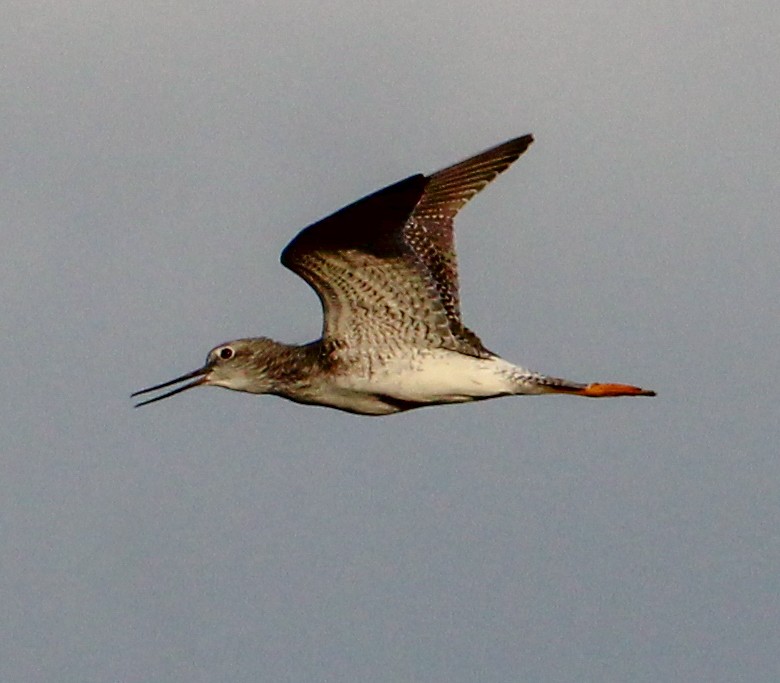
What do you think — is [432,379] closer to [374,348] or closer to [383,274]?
[374,348]

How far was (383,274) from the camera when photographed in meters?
21.2

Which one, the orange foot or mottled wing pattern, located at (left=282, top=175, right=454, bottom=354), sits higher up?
mottled wing pattern, located at (left=282, top=175, right=454, bottom=354)

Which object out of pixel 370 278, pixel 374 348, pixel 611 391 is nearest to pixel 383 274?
pixel 370 278

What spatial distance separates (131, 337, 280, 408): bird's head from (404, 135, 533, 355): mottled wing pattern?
213 centimetres

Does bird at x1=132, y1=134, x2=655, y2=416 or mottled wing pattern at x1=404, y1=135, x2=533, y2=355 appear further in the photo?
mottled wing pattern at x1=404, y1=135, x2=533, y2=355

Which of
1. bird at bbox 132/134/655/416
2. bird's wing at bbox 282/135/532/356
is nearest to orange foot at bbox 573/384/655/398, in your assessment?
bird at bbox 132/134/655/416

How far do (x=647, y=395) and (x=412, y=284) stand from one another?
3.03 meters

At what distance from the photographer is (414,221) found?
24047mm

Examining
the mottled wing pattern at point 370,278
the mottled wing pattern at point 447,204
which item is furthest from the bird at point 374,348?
the mottled wing pattern at point 447,204

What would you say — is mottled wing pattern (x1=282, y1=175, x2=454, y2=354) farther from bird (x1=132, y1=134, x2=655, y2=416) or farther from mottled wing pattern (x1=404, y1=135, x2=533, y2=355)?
mottled wing pattern (x1=404, y1=135, x2=533, y2=355)

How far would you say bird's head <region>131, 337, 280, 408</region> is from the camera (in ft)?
74.2

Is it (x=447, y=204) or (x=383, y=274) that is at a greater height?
(x=447, y=204)

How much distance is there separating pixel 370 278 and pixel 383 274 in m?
0.15

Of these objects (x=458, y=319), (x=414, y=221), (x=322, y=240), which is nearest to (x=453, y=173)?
(x=414, y=221)
